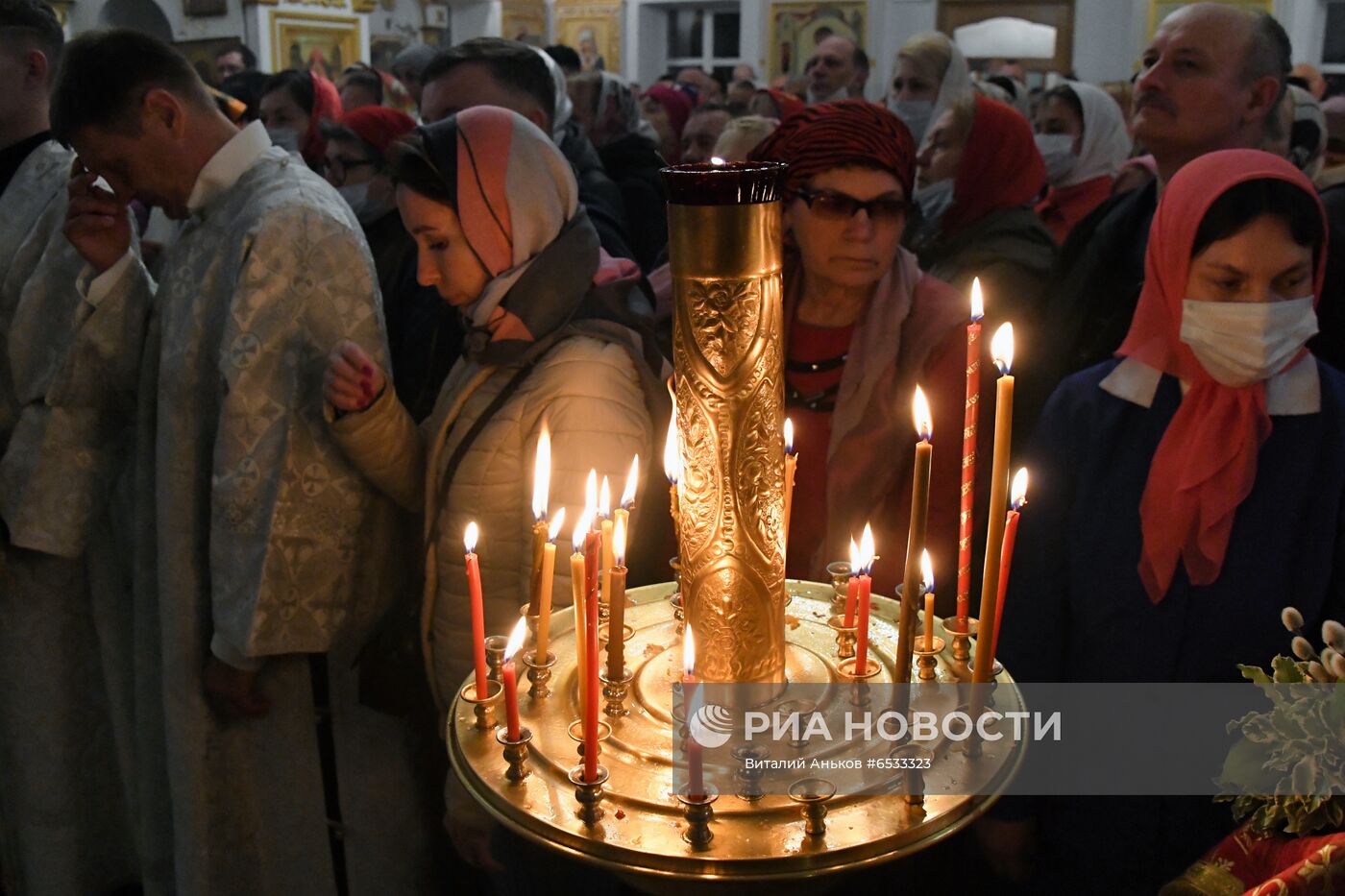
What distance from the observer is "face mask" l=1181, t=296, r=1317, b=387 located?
5.69 feet

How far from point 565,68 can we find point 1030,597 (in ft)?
18.2

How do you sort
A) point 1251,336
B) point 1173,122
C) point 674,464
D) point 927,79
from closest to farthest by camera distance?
point 674,464 → point 1251,336 → point 1173,122 → point 927,79

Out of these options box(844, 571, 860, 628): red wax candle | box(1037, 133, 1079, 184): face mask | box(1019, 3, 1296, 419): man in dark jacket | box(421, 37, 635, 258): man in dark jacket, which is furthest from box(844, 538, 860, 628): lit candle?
box(1037, 133, 1079, 184): face mask

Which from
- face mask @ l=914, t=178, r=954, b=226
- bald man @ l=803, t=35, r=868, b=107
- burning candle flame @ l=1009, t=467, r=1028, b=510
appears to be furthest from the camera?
bald man @ l=803, t=35, r=868, b=107

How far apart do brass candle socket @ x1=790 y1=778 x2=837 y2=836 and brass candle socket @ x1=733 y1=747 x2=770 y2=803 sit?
44mm

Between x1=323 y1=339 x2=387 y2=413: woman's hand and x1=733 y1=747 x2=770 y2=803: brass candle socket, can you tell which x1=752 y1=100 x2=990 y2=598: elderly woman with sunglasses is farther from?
x1=733 y1=747 x2=770 y2=803: brass candle socket

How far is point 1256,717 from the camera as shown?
4.04 ft

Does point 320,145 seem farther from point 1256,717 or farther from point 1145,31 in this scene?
point 1145,31

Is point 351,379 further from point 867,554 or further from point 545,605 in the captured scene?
point 867,554

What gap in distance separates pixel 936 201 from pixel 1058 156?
1.39 m

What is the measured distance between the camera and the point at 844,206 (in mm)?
2127

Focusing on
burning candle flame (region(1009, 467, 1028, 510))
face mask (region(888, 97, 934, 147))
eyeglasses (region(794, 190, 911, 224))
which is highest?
face mask (region(888, 97, 934, 147))

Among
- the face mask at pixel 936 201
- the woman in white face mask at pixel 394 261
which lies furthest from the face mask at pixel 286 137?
the face mask at pixel 936 201

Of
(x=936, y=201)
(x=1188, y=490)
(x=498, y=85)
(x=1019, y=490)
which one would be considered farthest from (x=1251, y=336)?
(x=498, y=85)
